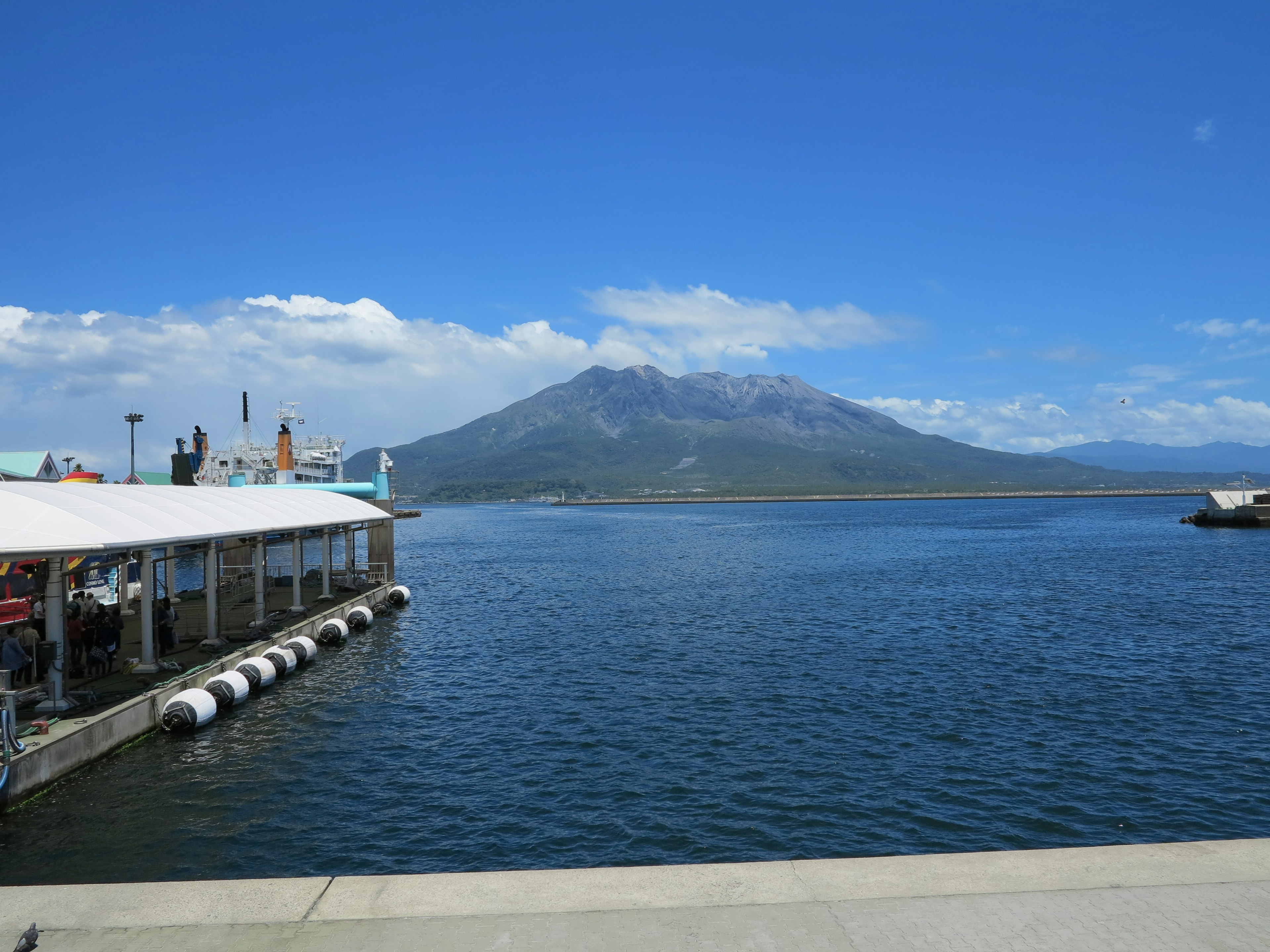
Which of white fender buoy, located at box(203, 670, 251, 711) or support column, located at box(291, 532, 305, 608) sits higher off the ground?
support column, located at box(291, 532, 305, 608)

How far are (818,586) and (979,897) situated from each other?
137 ft

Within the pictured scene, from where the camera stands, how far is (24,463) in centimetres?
5528

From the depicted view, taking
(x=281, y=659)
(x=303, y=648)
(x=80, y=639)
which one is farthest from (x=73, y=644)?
(x=303, y=648)

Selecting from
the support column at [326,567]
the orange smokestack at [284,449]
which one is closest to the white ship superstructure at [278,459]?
the orange smokestack at [284,449]

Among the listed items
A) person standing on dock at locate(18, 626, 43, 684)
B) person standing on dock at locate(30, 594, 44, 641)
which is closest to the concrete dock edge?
person standing on dock at locate(18, 626, 43, 684)

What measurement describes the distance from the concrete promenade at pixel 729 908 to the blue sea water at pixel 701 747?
3672mm

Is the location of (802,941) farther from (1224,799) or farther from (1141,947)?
(1224,799)

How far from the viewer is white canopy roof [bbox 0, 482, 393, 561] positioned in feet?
53.5

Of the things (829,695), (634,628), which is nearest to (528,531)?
(634,628)

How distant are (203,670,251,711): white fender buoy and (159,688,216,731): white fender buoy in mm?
1119

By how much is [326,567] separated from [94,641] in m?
17.7

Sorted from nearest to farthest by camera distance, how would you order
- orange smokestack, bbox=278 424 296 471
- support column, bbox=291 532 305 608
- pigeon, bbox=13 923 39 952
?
1. pigeon, bbox=13 923 39 952
2. support column, bbox=291 532 305 608
3. orange smokestack, bbox=278 424 296 471

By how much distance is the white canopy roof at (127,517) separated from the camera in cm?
1630

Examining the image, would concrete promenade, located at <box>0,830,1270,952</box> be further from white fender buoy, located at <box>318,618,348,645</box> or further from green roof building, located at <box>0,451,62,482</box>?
green roof building, located at <box>0,451,62,482</box>
